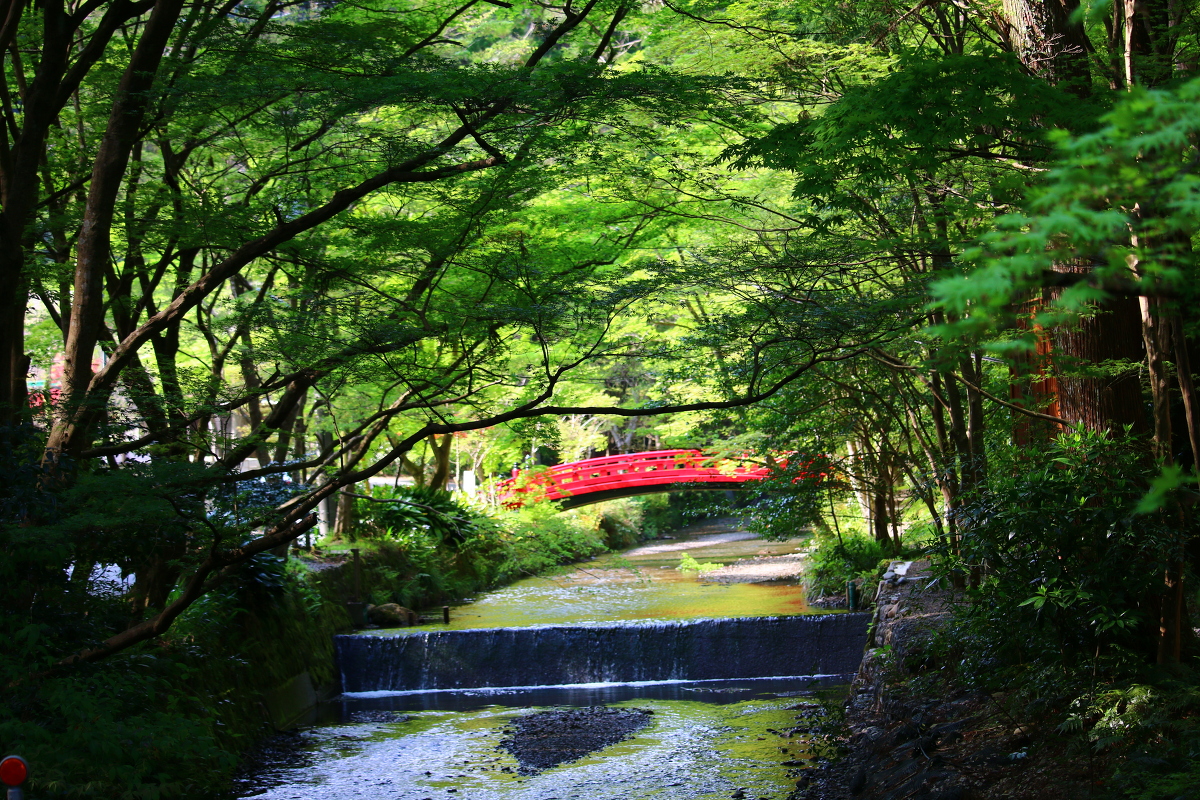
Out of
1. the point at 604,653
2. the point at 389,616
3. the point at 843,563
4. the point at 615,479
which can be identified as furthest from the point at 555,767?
the point at 615,479

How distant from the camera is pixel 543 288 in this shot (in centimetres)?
596

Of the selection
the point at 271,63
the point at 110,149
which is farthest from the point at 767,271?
the point at 110,149

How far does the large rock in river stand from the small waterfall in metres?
1.03

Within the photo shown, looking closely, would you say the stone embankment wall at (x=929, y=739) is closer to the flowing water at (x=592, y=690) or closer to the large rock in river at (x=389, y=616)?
the flowing water at (x=592, y=690)

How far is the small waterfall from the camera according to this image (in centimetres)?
1010

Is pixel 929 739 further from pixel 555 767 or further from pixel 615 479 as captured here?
pixel 615 479

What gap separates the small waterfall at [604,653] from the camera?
10.1m

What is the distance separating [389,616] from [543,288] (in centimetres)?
688

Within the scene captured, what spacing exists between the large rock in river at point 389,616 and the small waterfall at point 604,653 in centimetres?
103

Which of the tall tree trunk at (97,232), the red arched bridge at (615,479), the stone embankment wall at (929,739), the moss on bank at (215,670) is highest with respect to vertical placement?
the tall tree trunk at (97,232)

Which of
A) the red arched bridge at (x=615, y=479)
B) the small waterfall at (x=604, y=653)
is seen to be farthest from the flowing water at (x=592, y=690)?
the red arched bridge at (x=615, y=479)

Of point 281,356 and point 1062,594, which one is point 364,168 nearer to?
point 281,356

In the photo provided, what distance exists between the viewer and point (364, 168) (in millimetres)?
6973

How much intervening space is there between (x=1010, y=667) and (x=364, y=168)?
5.62 metres
